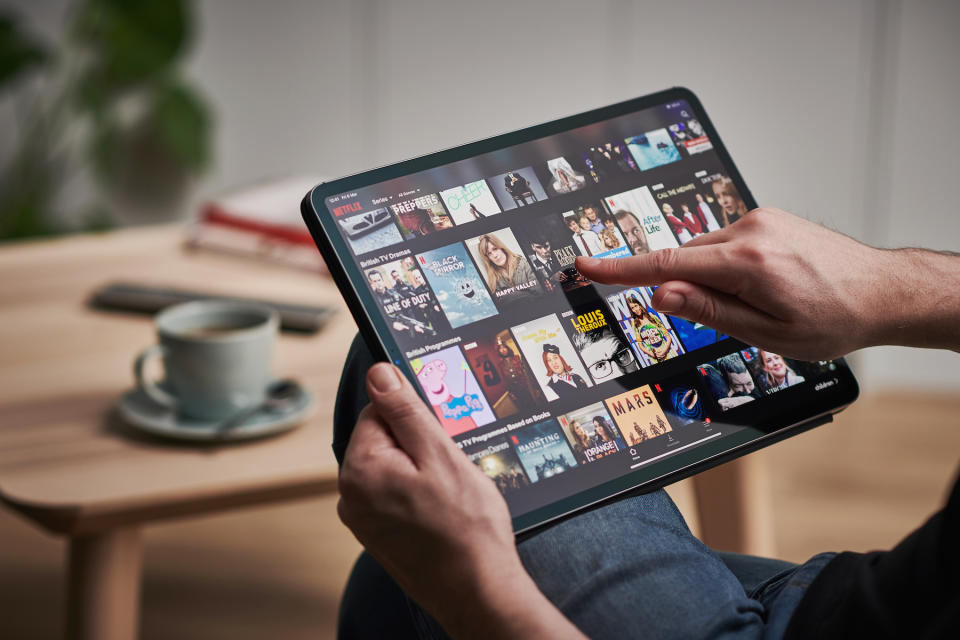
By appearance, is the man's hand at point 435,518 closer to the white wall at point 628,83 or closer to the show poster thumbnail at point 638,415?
the show poster thumbnail at point 638,415

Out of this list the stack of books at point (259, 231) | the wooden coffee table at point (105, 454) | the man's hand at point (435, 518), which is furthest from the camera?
the stack of books at point (259, 231)

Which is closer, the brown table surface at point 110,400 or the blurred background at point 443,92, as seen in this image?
the brown table surface at point 110,400

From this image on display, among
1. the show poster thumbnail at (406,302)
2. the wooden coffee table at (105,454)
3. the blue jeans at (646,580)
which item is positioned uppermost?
the show poster thumbnail at (406,302)

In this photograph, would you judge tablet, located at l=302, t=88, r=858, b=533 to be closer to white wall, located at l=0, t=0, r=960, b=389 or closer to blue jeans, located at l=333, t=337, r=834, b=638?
blue jeans, located at l=333, t=337, r=834, b=638

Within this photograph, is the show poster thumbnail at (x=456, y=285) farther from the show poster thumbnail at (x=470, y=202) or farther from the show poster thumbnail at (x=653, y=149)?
the show poster thumbnail at (x=653, y=149)

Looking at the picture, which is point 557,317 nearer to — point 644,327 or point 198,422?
point 644,327

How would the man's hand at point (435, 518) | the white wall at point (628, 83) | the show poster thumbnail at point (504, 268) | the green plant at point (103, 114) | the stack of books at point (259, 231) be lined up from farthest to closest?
the green plant at point (103, 114)
the white wall at point (628, 83)
the stack of books at point (259, 231)
the show poster thumbnail at point (504, 268)
the man's hand at point (435, 518)

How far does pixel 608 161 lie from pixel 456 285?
0.17 metres

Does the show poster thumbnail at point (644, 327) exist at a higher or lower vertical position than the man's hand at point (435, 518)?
higher

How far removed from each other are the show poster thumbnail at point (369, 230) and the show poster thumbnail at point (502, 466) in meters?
0.16

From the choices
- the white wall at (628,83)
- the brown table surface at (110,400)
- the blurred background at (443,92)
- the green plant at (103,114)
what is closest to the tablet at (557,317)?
the brown table surface at (110,400)

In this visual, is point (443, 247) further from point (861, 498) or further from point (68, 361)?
point (861, 498)

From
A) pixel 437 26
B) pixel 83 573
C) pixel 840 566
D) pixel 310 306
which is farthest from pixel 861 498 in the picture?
pixel 437 26

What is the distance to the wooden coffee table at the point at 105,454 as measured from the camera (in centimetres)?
83
